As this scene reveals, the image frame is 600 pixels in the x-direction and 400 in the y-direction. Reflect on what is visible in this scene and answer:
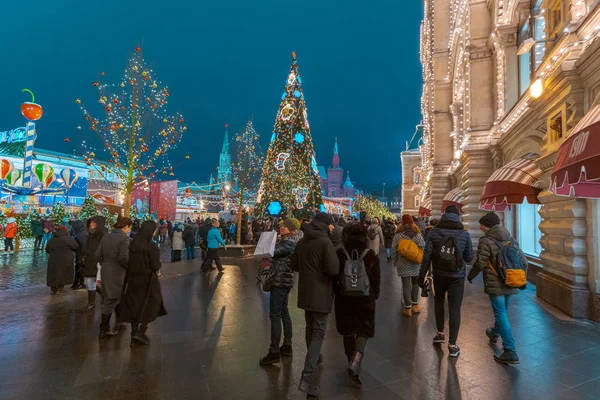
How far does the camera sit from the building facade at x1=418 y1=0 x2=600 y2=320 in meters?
6.65

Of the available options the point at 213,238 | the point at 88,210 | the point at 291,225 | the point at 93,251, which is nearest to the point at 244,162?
the point at 88,210

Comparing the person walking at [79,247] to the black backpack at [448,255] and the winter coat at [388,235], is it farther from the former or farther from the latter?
the winter coat at [388,235]

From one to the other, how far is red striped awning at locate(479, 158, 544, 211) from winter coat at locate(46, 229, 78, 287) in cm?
1086

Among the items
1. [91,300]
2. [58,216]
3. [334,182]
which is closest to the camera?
[91,300]

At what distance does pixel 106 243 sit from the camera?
18.3 feet

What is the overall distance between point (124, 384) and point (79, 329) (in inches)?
104

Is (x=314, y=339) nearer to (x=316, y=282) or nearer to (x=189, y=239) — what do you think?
(x=316, y=282)

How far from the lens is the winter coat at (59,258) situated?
8.37 meters

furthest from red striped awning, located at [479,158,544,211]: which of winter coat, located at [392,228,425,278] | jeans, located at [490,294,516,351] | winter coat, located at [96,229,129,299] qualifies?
winter coat, located at [96,229,129,299]

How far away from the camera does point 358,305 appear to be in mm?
4016

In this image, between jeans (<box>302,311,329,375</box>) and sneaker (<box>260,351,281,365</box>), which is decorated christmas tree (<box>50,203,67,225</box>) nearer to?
sneaker (<box>260,351,281,365</box>)

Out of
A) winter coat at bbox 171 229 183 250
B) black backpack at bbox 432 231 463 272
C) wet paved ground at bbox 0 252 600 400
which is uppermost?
black backpack at bbox 432 231 463 272

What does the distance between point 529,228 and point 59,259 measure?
45.5 ft

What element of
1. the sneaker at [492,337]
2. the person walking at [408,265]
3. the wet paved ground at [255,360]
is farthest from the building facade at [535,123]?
the sneaker at [492,337]
